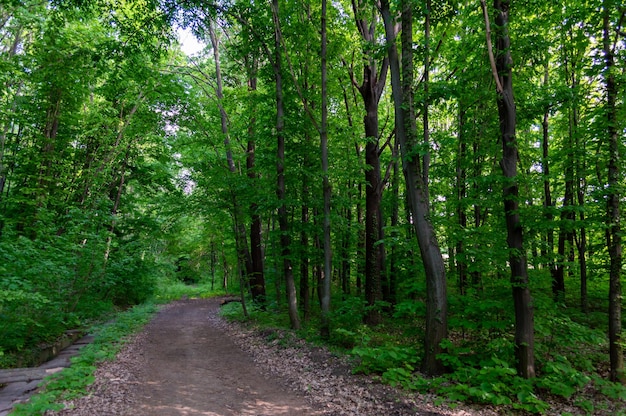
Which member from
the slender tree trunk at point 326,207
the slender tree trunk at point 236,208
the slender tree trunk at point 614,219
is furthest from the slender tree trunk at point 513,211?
the slender tree trunk at point 236,208

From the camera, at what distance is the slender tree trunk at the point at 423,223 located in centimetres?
583

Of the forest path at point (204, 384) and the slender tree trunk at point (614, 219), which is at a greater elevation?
the slender tree trunk at point (614, 219)

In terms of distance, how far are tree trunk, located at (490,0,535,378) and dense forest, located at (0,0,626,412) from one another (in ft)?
0.10

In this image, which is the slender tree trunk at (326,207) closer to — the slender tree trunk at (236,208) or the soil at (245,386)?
the soil at (245,386)

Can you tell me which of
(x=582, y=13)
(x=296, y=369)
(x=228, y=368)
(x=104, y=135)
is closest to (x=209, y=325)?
(x=228, y=368)

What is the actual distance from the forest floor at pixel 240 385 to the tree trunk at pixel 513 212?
1302 millimetres

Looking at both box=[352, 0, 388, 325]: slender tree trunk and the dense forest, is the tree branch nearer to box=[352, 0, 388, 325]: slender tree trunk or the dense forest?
the dense forest

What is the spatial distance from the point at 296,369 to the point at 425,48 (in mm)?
6435

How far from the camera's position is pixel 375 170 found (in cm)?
1019

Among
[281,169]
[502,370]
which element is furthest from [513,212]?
[281,169]

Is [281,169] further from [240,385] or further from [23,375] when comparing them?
[23,375]

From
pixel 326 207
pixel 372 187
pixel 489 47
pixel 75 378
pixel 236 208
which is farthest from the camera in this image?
pixel 236 208

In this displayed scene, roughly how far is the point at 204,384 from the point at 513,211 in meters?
5.87

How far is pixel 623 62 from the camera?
5.87m
